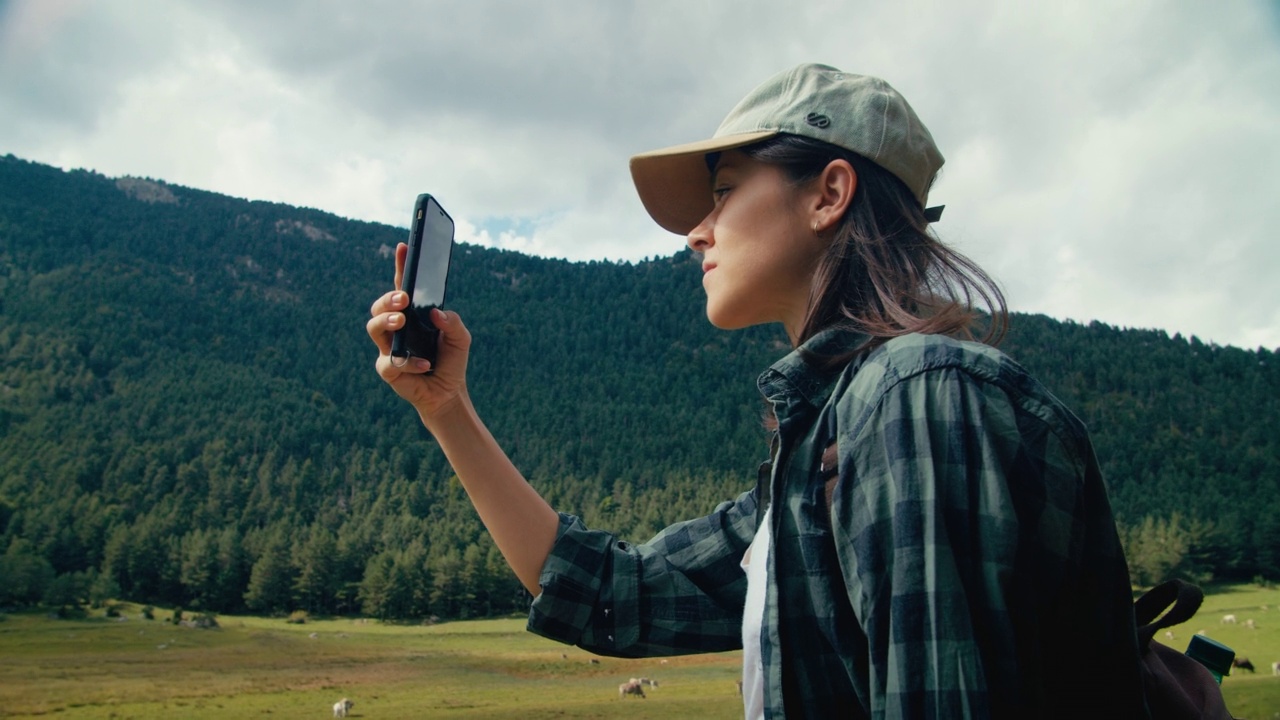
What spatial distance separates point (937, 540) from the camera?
0.94 meters

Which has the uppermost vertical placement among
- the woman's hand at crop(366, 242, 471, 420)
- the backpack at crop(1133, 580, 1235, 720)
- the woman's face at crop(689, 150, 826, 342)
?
the woman's face at crop(689, 150, 826, 342)

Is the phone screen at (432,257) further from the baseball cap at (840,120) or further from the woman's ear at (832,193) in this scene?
the woman's ear at (832,193)

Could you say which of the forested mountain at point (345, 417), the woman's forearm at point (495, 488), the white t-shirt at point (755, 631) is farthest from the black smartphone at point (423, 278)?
the forested mountain at point (345, 417)

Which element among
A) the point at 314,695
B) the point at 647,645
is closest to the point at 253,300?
the point at 314,695

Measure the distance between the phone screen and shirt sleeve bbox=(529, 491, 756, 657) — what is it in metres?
0.69

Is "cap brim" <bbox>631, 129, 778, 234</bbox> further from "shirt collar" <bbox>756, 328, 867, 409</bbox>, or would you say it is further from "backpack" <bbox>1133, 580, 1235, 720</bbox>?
"backpack" <bbox>1133, 580, 1235, 720</bbox>

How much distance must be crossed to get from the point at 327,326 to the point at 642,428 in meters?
78.4

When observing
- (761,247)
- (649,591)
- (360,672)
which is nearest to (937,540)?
(761,247)

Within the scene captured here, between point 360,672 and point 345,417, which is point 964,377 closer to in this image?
point 360,672

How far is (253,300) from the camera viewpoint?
178875mm

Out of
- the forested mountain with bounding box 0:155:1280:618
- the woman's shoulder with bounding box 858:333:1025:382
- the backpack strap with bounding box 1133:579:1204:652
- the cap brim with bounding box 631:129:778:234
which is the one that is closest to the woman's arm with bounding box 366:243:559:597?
the cap brim with bounding box 631:129:778:234

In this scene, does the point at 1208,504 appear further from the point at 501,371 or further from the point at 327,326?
the point at 327,326

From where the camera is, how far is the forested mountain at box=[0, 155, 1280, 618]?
7406 cm

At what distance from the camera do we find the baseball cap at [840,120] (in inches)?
60.6
